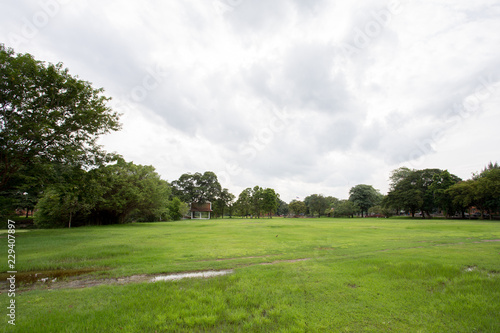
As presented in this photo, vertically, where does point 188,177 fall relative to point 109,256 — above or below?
above

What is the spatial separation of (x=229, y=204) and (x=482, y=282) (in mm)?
82078

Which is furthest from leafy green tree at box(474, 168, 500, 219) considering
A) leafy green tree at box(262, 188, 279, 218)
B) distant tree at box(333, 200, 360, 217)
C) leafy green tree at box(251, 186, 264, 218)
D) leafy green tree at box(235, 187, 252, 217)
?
leafy green tree at box(235, 187, 252, 217)

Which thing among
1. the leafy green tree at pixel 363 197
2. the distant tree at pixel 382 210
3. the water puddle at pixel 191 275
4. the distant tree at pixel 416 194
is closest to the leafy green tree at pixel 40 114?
the water puddle at pixel 191 275

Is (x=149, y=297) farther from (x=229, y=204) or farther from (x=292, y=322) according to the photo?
(x=229, y=204)

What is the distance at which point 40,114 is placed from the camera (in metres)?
13.8

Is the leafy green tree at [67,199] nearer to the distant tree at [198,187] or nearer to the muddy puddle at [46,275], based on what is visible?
the muddy puddle at [46,275]

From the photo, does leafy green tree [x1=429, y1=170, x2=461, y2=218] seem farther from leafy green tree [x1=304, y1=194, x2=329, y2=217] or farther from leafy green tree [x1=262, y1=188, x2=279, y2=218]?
leafy green tree [x1=262, y1=188, x2=279, y2=218]

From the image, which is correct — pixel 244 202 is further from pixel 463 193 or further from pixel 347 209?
pixel 463 193

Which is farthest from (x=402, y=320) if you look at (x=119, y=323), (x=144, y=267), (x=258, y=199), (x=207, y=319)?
(x=258, y=199)

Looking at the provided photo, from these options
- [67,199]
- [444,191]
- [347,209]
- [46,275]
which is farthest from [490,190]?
[67,199]

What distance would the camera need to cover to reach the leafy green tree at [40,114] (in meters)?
12.9

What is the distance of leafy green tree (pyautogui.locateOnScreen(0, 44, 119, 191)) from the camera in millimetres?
12922

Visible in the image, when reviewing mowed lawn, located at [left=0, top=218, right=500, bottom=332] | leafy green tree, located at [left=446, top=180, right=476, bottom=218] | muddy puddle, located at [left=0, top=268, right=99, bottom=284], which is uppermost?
leafy green tree, located at [left=446, top=180, right=476, bottom=218]

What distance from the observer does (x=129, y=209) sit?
123ft
